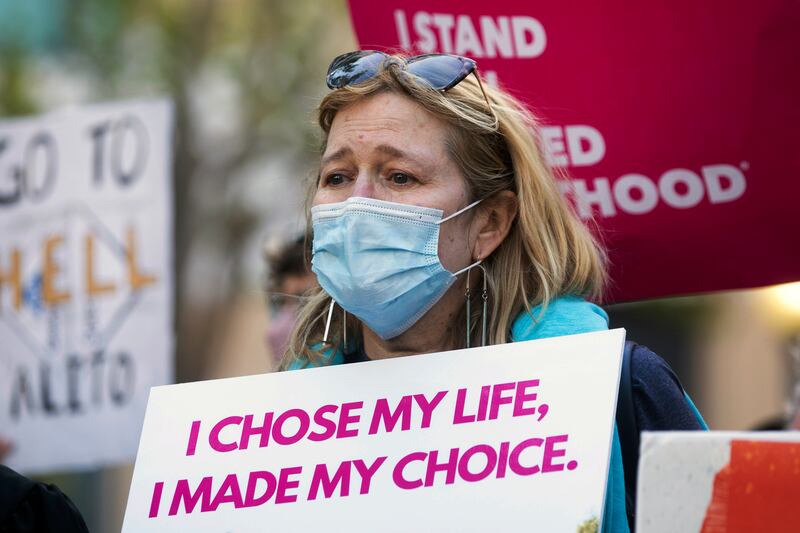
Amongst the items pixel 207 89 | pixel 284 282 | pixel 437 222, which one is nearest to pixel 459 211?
pixel 437 222

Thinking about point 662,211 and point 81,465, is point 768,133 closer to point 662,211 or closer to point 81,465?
point 662,211

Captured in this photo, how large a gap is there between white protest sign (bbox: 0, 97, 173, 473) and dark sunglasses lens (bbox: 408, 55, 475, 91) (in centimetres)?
326

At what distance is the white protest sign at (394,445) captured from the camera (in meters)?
2.46

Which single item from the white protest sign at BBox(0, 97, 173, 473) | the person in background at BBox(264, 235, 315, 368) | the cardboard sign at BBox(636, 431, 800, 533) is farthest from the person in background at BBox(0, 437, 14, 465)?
the cardboard sign at BBox(636, 431, 800, 533)

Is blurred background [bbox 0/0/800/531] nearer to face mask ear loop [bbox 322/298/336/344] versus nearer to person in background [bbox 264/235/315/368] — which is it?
person in background [bbox 264/235/315/368]

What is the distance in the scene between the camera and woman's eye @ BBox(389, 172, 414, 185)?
294 centimetres

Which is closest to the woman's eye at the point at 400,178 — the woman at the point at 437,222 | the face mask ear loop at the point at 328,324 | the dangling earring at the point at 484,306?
the woman at the point at 437,222

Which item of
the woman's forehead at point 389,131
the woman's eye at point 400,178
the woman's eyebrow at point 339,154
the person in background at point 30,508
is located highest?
the woman's forehead at point 389,131

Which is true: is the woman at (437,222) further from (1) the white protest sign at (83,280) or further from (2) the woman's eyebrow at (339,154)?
(1) the white protest sign at (83,280)

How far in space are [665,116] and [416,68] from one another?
0.67 meters

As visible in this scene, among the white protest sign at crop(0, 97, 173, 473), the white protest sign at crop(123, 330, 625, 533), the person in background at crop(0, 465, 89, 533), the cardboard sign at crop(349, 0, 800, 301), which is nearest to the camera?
the white protest sign at crop(123, 330, 625, 533)

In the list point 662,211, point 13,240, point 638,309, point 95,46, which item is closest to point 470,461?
point 662,211

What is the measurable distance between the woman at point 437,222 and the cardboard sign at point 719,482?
860mm

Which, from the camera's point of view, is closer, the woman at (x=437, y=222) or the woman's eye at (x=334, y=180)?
the woman at (x=437, y=222)
